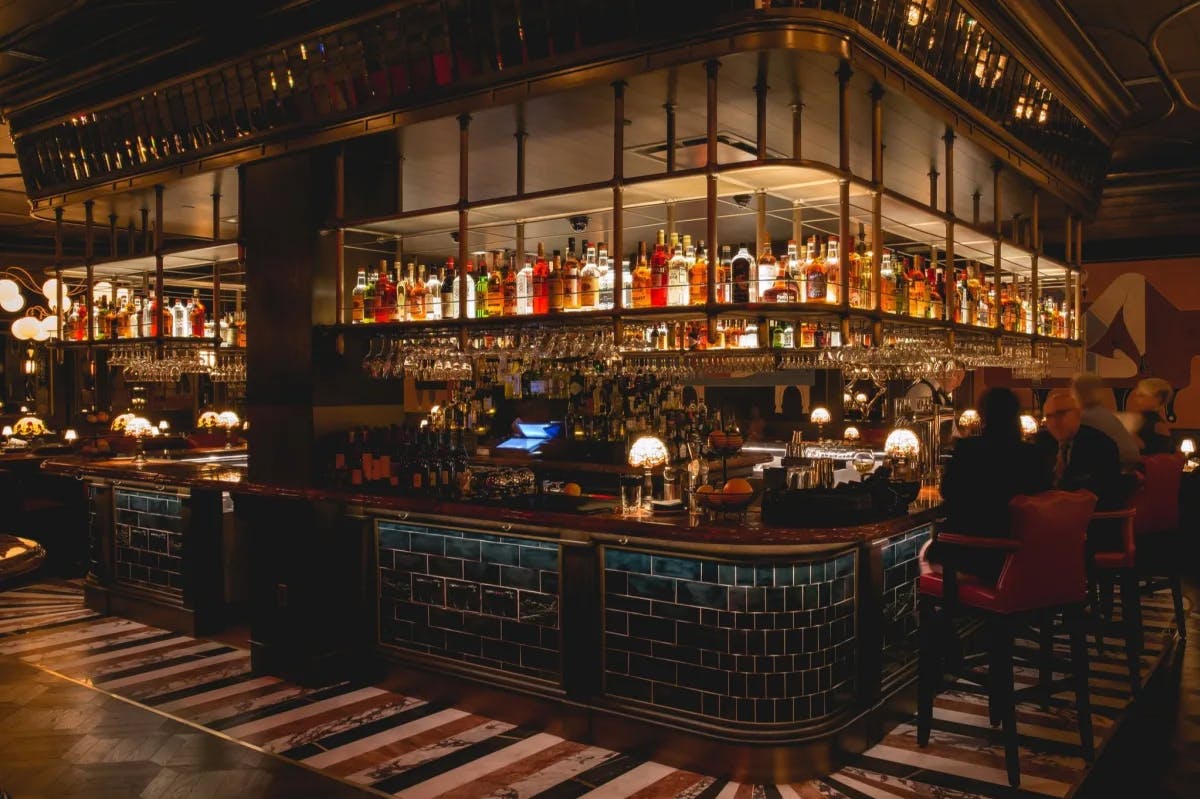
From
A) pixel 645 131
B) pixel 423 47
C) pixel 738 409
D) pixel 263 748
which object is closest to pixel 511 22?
pixel 423 47

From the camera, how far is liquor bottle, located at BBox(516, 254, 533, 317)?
485 centimetres

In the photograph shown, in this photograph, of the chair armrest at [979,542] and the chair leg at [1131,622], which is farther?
the chair leg at [1131,622]

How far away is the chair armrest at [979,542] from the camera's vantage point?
3.61 m

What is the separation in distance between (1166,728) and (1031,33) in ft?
12.8

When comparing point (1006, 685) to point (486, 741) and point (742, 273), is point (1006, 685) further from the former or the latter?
point (486, 741)

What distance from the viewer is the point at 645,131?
16.8 feet

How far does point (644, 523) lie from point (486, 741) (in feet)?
4.32

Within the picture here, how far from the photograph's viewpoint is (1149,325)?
11055mm

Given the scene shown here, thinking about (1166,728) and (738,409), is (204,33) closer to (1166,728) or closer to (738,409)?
(1166,728)

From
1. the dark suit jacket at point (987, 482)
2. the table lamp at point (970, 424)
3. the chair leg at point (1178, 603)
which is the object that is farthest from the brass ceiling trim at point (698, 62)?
the table lamp at point (970, 424)

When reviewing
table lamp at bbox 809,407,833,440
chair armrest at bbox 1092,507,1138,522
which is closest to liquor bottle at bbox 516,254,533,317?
chair armrest at bbox 1092,507,1138,522

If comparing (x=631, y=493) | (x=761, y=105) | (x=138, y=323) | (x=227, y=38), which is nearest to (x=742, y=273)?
(x=761, y=105)

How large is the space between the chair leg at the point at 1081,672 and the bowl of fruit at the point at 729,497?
4.79 ft

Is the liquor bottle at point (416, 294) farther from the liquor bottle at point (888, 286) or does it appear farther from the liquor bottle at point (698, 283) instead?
the liquor bottle at point (888, 286)
